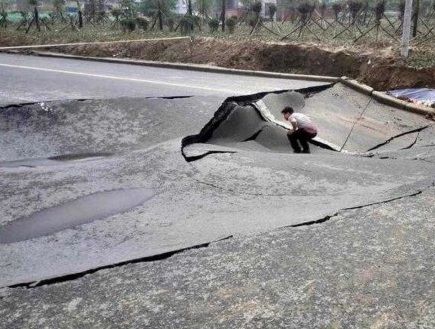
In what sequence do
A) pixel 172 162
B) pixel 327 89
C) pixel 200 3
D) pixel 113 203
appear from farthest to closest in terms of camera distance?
pixel 200 3 < pixel 327 89 < pixel 172 162 < pixel 113 203

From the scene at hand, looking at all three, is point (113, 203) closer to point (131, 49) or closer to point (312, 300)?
point (312, 300)

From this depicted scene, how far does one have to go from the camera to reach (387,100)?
32.8 feet

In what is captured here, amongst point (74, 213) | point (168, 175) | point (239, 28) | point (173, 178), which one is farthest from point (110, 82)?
point (239, 28)

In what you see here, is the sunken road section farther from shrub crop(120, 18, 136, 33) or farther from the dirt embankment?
shrub crop(120, 18, 136, 33)

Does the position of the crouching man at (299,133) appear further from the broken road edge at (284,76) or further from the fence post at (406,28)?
the fence post at (406,28)

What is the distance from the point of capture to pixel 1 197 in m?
4.83

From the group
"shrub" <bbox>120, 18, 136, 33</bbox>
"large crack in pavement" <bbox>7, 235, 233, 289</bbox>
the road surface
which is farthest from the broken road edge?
"large crack in pavement" <bbox>7, 235, 233, 289</bbox>

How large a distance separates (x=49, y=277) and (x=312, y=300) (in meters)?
1.84

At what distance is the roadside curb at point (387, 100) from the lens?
9.41 m

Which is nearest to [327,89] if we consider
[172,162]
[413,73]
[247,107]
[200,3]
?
[413,73]

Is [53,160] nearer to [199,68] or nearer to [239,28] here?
[199,68]

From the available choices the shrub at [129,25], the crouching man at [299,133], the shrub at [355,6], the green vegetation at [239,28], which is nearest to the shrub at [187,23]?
the green vegetation at [239,28]

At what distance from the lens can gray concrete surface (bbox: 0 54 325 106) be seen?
28.8 feet

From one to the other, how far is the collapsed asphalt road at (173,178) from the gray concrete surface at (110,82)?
640 mm
